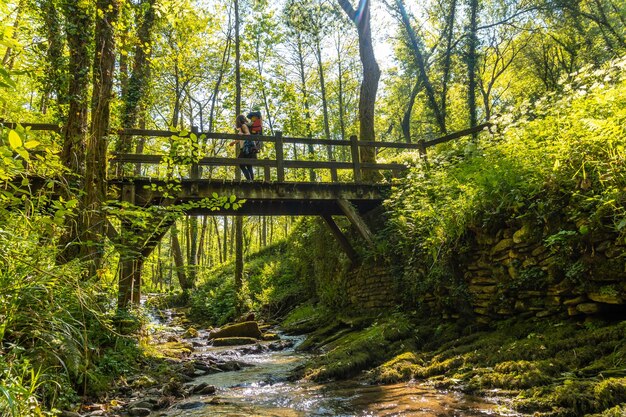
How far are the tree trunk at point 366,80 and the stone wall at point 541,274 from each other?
655 cm

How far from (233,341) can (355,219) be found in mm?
4741

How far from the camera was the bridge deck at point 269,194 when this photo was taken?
31.6 ft

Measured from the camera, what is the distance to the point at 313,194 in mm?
10953

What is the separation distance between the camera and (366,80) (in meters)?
14.0

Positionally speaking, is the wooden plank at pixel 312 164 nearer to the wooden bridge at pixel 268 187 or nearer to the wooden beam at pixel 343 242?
the wooden bridge at pixel 268 187

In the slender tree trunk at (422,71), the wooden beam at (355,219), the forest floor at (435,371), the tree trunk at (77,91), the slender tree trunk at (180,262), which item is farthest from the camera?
the slender tree trunk at (180,262)

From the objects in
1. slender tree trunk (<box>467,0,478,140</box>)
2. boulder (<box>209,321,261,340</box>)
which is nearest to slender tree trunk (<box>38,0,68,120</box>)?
boulder (<box>209,321,261,340</box>)

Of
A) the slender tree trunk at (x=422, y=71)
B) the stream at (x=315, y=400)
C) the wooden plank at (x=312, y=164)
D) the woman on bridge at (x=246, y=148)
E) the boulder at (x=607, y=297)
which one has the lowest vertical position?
the stream at (x=315, y=400)

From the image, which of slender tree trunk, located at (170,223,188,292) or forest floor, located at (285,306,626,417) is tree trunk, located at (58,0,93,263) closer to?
forest floor, located at (285,306,626,417)

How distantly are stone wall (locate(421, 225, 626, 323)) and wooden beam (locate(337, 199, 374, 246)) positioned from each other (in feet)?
12.9

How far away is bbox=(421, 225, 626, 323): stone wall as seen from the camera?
182 inches

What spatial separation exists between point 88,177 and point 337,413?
4903 mm

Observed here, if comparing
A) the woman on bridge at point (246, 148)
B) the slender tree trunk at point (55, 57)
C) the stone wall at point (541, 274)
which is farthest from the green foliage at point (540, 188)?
the slender tree trunk at point (55, 57)

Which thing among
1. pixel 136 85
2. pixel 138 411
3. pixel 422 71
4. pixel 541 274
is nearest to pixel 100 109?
pixel 138 411
